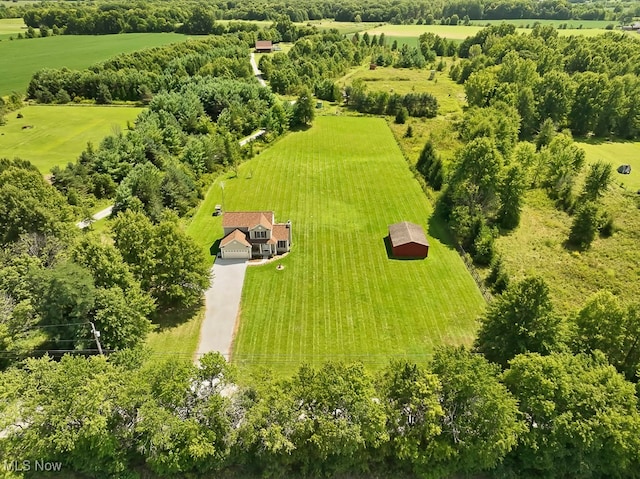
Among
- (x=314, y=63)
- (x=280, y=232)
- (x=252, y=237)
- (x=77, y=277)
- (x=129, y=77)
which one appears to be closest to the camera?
(x=77, y=277)

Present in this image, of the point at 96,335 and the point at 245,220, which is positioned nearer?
the point at 96,335

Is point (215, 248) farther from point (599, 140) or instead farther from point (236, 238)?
point (599, 140)

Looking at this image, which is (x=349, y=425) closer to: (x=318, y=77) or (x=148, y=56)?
(x=318, y=77)

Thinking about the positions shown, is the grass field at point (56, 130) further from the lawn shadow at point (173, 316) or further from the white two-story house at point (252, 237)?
the lawn shadow at point (173, 316)

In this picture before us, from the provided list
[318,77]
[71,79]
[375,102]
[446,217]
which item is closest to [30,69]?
[71,79]

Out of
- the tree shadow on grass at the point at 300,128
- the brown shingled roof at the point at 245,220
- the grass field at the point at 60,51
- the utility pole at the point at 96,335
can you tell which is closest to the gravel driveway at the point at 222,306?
Result: the brown shingled roof at the point at 245,220

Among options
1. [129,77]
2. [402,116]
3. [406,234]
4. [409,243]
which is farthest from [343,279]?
[129,77]
